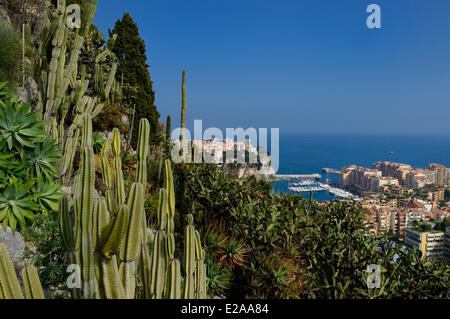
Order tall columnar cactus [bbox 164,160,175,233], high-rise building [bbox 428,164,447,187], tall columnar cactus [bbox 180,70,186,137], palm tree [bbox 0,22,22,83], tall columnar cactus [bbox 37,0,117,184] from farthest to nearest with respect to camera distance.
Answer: tall columnar cactus [bbox 180,70,186,137]
high-rise building [bbox 428,164,447,187]
palm tree [bbox 0,22,22,83]
tall columnar cactus [bbox 37,0,117,184]
tall columnar cactus [bbox 164,160,175,233]

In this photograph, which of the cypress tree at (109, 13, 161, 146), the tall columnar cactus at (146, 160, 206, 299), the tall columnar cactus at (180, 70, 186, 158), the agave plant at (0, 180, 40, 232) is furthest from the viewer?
the cypress tree at (109, 13, 161, 146)

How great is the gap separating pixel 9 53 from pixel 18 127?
3.22 meters

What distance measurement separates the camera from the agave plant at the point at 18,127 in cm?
282

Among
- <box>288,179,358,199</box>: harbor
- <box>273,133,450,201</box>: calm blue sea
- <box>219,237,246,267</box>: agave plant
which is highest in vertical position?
<box>273,133,450,201</box>: calm blue sea

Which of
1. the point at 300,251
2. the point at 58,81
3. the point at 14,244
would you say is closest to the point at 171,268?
the point at 300,251

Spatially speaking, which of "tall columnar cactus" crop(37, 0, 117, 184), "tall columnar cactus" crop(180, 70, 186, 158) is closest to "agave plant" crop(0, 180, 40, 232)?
"tall columnar cactus" crop(37, 0, 117, 184)

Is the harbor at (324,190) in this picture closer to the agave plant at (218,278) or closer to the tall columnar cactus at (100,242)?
the agave plant at (218,278)

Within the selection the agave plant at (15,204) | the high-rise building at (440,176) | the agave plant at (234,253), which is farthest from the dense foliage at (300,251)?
the high-rise building at (440,176)

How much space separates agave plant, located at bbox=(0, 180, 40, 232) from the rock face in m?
0.18

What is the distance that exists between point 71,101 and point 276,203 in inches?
150

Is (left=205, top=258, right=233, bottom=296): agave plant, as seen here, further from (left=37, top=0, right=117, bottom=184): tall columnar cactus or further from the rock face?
(left=37, top=0, right=117, bottom=184): tall columnar cactus

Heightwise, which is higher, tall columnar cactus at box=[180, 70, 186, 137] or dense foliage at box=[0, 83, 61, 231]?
tall columnar cactus at box=[180, 70, 186, 137]

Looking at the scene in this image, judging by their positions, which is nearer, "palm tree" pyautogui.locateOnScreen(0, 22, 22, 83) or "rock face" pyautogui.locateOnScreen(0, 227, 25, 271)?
"rock face" pyautogui.locateOnScreen(0, 227, 25, 271)

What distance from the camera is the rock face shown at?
8.98 ft
